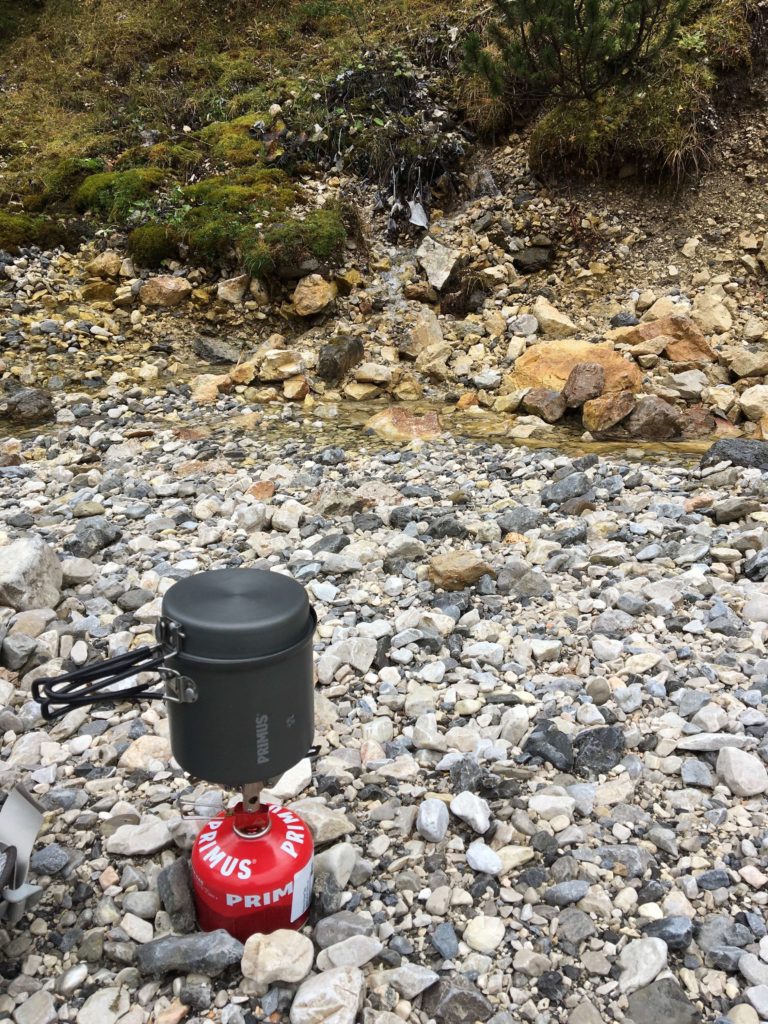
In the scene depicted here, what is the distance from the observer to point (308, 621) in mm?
1900

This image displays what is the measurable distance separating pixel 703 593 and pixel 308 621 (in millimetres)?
2262

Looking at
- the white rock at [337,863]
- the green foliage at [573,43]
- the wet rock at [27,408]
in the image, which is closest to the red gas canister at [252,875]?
the white rock at [337,863]

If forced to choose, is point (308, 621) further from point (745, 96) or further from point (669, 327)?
point (745, 96)

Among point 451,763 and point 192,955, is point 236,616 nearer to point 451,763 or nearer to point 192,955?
point 192,955

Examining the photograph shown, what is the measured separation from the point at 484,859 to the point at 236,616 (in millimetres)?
1059

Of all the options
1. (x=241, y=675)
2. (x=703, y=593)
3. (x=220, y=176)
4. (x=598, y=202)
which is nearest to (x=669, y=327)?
(x=598, y=202)

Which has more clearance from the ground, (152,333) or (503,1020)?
(503,1020)

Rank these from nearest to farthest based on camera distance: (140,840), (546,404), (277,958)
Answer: (277,958) → (140,840) → (546,404)

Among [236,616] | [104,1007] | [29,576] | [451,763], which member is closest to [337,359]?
[29,576]

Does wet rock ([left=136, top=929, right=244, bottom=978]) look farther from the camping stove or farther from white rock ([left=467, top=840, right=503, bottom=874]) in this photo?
white rock ([left=467, top=840, right=503, bottom=874])

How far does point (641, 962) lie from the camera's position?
1878 millimetres

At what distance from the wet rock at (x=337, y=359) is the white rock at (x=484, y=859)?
5942 millimetres

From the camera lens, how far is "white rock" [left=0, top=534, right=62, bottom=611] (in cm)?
366

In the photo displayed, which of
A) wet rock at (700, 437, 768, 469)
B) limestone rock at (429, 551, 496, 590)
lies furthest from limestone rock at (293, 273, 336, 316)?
limestone rock at (429, 551, 496, 590)
